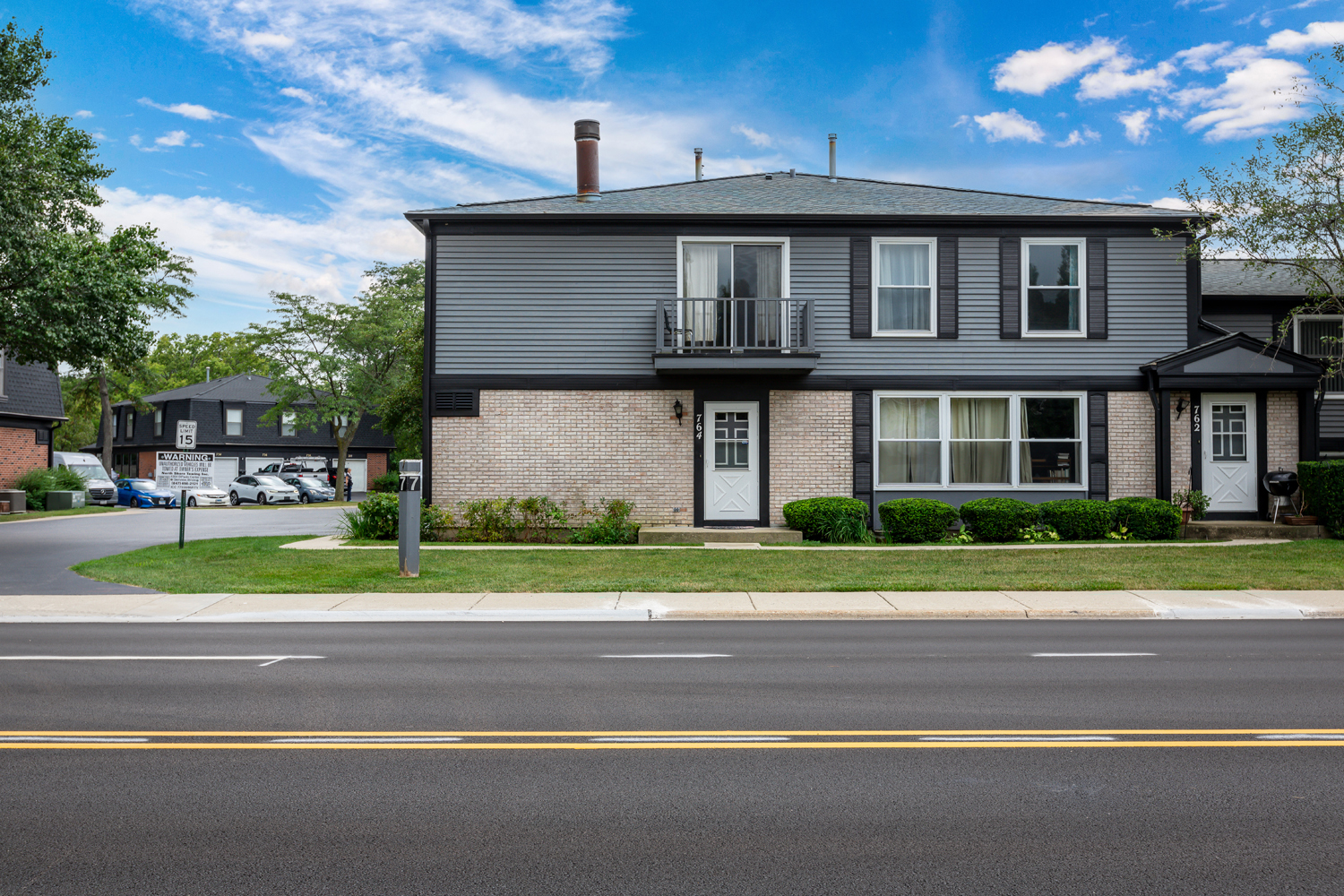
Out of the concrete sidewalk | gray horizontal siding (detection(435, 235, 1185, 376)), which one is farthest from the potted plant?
the concrete sidewalk

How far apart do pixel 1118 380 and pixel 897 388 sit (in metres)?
4.39

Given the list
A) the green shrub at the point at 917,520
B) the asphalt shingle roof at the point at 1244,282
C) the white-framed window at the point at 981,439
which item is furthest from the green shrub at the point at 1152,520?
the asphalt shingle roof at the point at 1244,282

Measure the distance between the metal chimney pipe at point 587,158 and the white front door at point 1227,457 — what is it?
13.1 m

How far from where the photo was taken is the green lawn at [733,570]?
13.0 meters

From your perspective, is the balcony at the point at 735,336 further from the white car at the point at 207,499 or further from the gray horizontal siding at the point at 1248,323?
the white car at the point at 207,499

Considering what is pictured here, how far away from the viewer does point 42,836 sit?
14.4ft

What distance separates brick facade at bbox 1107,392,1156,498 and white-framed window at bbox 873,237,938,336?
4.07 metres

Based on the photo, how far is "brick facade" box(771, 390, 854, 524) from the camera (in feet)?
63.0

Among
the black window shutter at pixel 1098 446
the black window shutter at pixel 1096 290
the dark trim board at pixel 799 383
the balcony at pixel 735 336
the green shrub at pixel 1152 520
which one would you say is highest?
the black window shutter at pixel 1096 290

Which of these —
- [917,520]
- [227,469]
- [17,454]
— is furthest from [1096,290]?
[227,469]

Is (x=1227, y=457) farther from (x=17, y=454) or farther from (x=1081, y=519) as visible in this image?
(x=17, y=454)

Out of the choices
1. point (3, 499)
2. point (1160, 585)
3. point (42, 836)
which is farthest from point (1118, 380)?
point (3, 499)

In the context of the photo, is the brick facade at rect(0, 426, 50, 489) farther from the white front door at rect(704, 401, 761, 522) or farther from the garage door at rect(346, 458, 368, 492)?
the white front door at rect(704, 401, 761, 522)

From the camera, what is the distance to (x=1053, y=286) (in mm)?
19453
